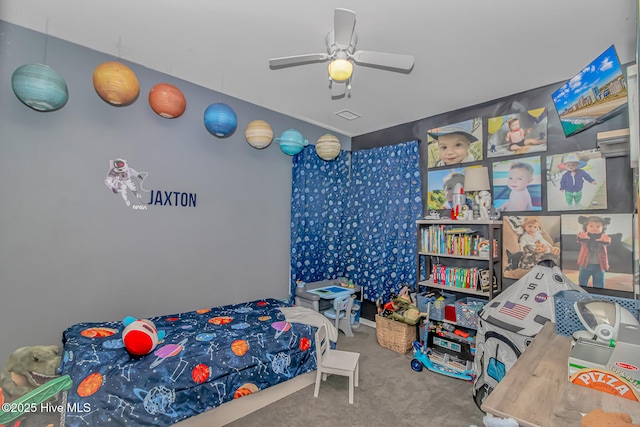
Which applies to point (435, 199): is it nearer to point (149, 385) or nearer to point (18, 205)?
point (149, 385)

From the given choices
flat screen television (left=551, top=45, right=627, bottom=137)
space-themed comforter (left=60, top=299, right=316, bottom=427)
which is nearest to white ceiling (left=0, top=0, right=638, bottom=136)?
flat screen television (left=551, top=45, right=627, bottom=137)

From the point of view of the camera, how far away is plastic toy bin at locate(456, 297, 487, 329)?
3098 mm

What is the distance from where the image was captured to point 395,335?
11.7 feet

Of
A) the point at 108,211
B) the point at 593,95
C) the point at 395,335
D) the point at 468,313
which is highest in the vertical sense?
the point at 593,95

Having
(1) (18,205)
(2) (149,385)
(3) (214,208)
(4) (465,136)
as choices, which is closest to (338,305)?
(3) (214,208)

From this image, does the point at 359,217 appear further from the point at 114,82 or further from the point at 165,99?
the point at 114,82

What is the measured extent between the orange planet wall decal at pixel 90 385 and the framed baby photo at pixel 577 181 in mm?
3880

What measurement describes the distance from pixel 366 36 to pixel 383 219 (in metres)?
2.50

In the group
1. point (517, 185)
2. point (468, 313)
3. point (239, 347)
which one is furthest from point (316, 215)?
point (517, 185)

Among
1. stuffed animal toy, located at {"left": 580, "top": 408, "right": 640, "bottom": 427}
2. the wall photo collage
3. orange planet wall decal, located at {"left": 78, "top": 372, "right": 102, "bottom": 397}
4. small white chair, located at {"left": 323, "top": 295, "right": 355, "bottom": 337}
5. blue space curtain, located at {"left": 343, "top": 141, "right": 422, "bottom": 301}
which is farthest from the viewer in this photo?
blue space curtain, located at {"left": 343, "top": 141, "right": 422, "bottom": 301}

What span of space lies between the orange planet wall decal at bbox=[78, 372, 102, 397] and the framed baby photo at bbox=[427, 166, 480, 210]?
3593mm

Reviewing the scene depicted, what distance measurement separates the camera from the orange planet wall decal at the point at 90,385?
1.77 metres

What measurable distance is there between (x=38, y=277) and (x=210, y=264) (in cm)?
139

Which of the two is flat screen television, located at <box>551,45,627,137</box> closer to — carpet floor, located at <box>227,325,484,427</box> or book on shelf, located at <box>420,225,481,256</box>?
book on shelf, located at <box>420,225,481,256</box>
